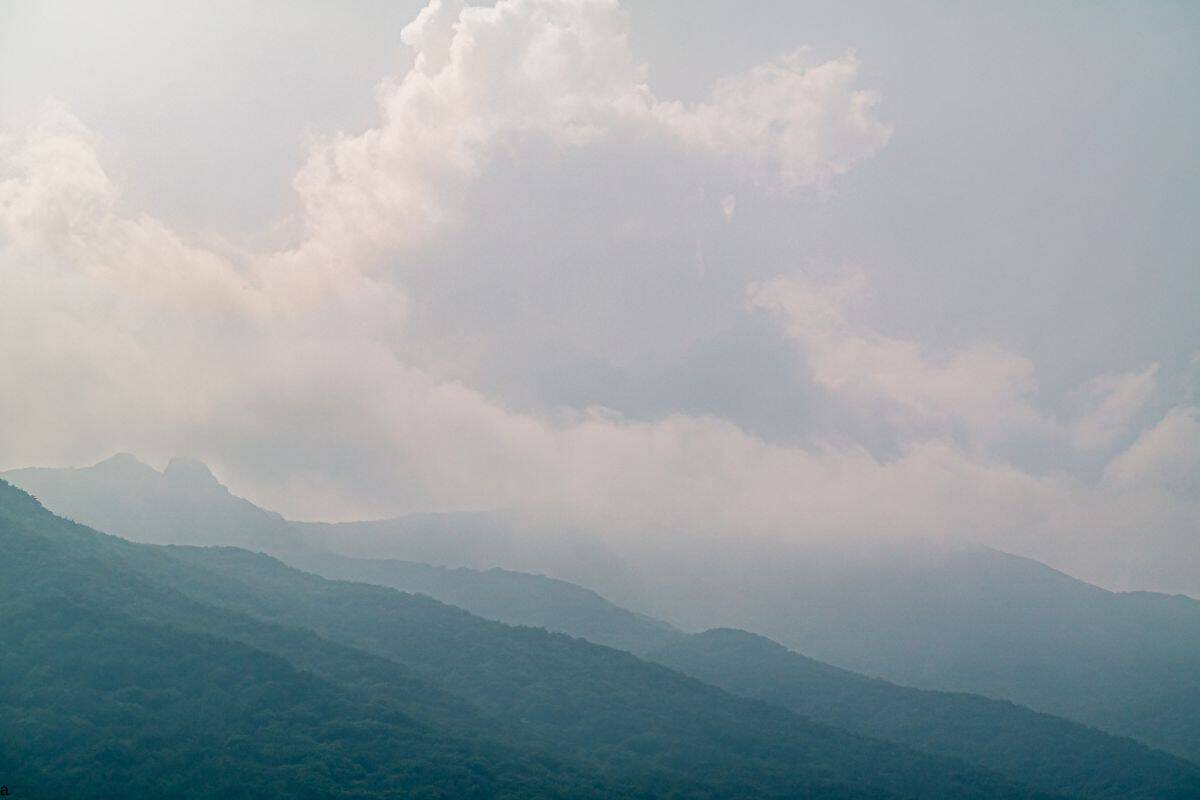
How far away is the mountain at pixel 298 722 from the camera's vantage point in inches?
4867

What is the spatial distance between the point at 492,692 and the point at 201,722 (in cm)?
7093

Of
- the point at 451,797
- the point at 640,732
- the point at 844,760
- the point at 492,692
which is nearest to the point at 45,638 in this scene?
the point at 451,797

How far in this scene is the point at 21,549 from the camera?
16562 cm

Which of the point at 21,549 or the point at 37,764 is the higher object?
the point at 21,549

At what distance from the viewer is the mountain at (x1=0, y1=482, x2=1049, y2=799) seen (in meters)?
124

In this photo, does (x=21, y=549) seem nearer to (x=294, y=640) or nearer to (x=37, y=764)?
(x=294, y=640)

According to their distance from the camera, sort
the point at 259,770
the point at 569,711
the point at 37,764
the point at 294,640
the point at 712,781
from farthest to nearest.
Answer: the point at 569,711 → the point at 294,640 → the point at 712,781 → the point at 259,770 → the point at 37,764

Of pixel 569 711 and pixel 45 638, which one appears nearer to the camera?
pixel 45 638

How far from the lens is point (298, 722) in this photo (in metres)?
140

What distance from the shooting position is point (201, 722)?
13462 cm

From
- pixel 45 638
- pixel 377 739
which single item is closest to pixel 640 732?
pixel 377 739

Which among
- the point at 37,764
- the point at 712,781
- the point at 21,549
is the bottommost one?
the point at 37,764

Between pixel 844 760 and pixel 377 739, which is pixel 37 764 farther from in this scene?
pixel 844 760

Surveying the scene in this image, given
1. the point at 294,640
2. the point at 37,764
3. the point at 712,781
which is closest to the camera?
the point at 37,764
